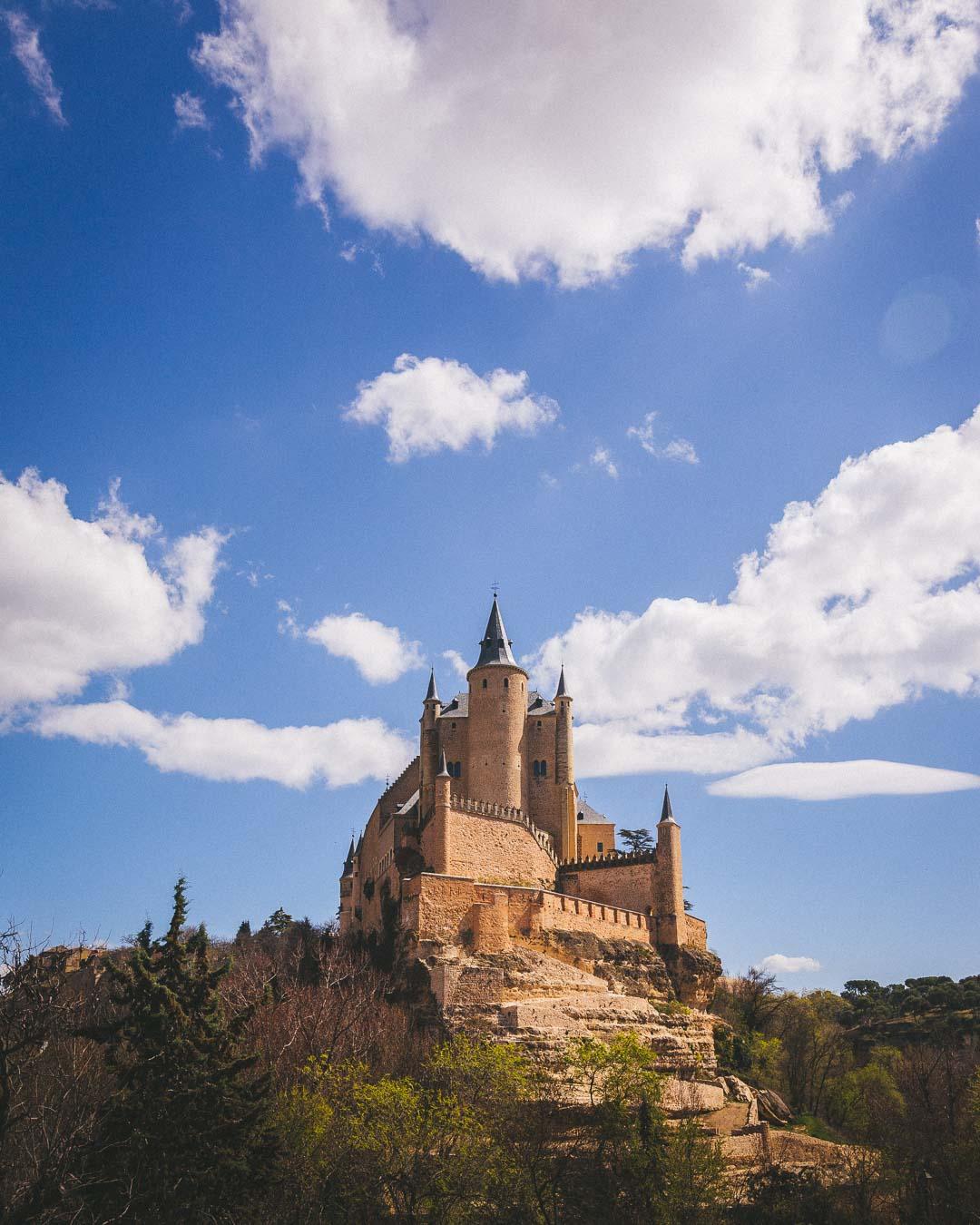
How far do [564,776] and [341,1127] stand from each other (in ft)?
110

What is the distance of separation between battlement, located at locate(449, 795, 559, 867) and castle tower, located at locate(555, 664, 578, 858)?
55.0 inches

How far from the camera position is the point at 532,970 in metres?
49.4

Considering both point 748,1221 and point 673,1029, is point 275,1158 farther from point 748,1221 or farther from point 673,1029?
point 673,1029

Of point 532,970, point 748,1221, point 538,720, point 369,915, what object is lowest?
point 748,1221

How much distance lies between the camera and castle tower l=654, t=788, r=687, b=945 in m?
59.0

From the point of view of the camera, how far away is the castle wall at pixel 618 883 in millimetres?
60156

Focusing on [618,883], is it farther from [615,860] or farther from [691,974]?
[691,974]

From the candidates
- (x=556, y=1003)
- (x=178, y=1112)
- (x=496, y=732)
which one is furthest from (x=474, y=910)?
(x=178, y=1112)

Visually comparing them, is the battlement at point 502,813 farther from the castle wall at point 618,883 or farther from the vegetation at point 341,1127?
the vegetation at point 341,1127

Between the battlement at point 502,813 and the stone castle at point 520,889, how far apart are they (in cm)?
11

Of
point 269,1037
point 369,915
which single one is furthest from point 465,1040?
point 369,915

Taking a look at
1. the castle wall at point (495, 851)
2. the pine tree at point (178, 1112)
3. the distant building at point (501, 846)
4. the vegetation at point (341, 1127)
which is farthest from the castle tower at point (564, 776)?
the pine tree at point (178, 1112)

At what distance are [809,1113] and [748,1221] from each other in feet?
A: 78.4

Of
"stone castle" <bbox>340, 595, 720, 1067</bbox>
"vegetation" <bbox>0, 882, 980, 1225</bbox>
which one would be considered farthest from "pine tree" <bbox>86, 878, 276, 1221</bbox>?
"stone castle" <bbox>340, 595, 720, 1067</bbox>
